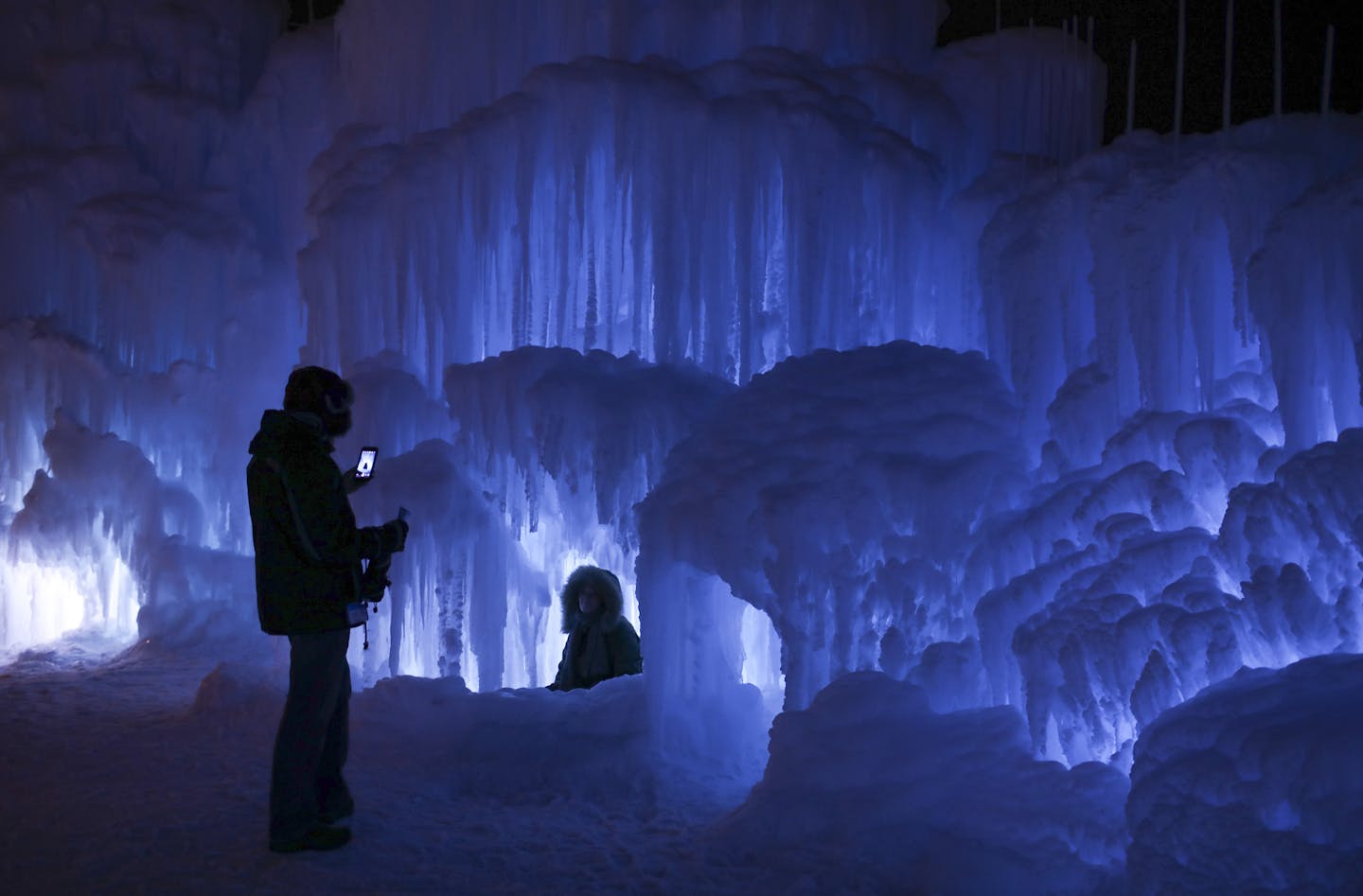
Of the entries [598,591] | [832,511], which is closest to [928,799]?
[832,511]

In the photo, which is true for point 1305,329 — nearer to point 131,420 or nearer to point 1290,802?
point 1290,802

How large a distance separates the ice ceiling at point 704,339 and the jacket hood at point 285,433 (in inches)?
110

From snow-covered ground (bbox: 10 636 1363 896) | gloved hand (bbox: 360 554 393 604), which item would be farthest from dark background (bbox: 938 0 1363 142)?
gloved hand (bbox: 360 554 393 604)

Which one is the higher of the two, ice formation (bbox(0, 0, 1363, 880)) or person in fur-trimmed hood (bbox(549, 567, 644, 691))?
ice formation (bbox(0, 0, 1363, 880))

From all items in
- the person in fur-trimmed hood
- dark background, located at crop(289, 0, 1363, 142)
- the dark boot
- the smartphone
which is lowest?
the dark boot

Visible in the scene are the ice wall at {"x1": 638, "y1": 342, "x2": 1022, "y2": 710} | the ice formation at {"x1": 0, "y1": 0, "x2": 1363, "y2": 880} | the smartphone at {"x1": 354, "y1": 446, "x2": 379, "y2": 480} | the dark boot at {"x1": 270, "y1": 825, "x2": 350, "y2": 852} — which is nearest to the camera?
the dark boot at {"x1": 270, "y1": 825, "x2": 350, "y2": 852}

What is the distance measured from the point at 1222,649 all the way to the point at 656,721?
11.2ft

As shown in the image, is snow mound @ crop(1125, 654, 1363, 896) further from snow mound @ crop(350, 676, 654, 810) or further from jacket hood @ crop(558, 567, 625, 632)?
jacket hood @ crop(558, 567, 625, 632)

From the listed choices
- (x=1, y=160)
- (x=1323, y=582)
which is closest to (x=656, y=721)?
(x=1323, y=582)

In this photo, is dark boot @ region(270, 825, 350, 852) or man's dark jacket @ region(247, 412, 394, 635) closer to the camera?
man's dark jacket @ region(247, 412, 394, 635)

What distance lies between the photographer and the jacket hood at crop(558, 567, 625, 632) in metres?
8.51

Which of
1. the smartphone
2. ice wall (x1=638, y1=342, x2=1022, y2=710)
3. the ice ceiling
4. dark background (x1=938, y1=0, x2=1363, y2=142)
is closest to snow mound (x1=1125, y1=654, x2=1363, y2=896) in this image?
the ice ceiling

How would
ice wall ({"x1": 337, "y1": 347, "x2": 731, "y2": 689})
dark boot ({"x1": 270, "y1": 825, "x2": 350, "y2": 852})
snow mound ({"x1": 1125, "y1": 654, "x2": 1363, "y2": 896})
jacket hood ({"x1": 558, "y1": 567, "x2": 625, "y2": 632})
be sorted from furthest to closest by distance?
ice wall ({"x1": 337, "y1": 347, "x2": 731, "y2": 689}), jacket hood ({"x1": 558, "y1": 567, "x2": 625, "y2": 632}), dark boot ({"x1": 270, "y1": 825, "x2": 350, "y2": 852}), snow mound ({"x1": 1125, "y1": 654, "x2": 1363, "y2": 896})

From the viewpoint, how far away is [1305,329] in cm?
609
